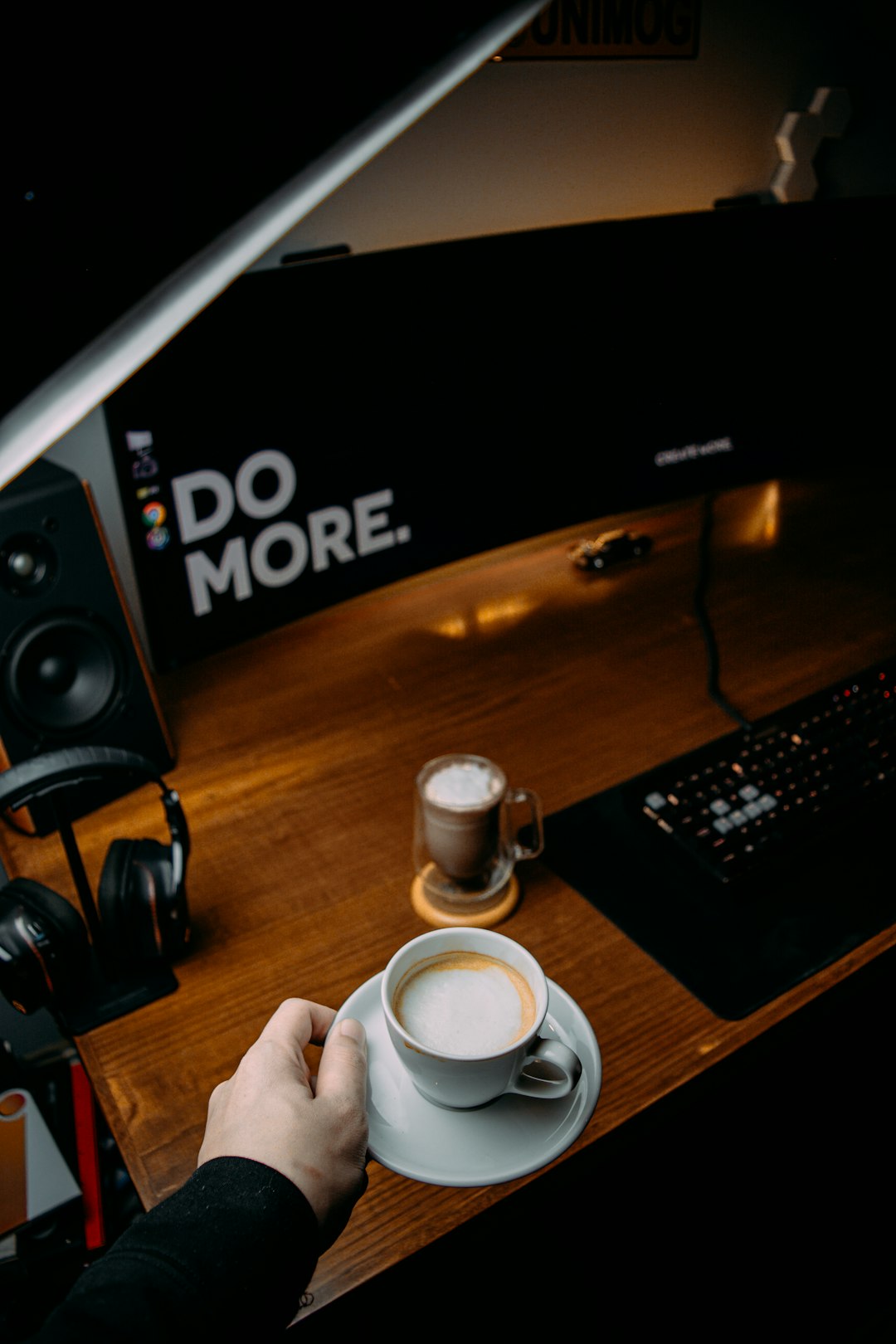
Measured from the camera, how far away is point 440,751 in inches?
39.0

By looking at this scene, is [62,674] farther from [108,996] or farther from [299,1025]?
[299,1025]

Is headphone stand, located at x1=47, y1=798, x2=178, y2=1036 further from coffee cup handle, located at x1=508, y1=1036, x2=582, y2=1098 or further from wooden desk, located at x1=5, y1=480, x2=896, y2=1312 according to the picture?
coffee cup handle, located at x1=508, y1=1036, x2=582, y2=1098

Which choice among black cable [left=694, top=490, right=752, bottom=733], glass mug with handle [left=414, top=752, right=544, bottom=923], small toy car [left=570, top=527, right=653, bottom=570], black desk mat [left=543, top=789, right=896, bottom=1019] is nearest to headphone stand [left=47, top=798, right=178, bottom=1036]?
glass mug with handle [left=414, top=752, right=544, bottom=923]

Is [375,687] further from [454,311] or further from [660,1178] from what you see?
[660,1178]

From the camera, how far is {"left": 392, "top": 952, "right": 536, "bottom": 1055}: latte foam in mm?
590

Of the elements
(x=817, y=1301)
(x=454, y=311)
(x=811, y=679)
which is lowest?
(x=817, y=1301)

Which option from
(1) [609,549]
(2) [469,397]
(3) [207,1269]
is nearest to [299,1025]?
(3) [207,1269]

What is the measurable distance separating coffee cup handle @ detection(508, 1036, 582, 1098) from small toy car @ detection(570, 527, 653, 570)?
2.71ft

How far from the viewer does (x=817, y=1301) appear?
1.11 meters

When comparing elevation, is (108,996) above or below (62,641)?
below

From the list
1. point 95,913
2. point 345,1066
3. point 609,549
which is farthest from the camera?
point 609,549

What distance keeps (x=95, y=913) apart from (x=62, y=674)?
0.25 meters

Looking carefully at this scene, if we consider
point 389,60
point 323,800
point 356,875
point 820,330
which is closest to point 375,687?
point 323,800

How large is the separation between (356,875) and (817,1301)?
803 mm
